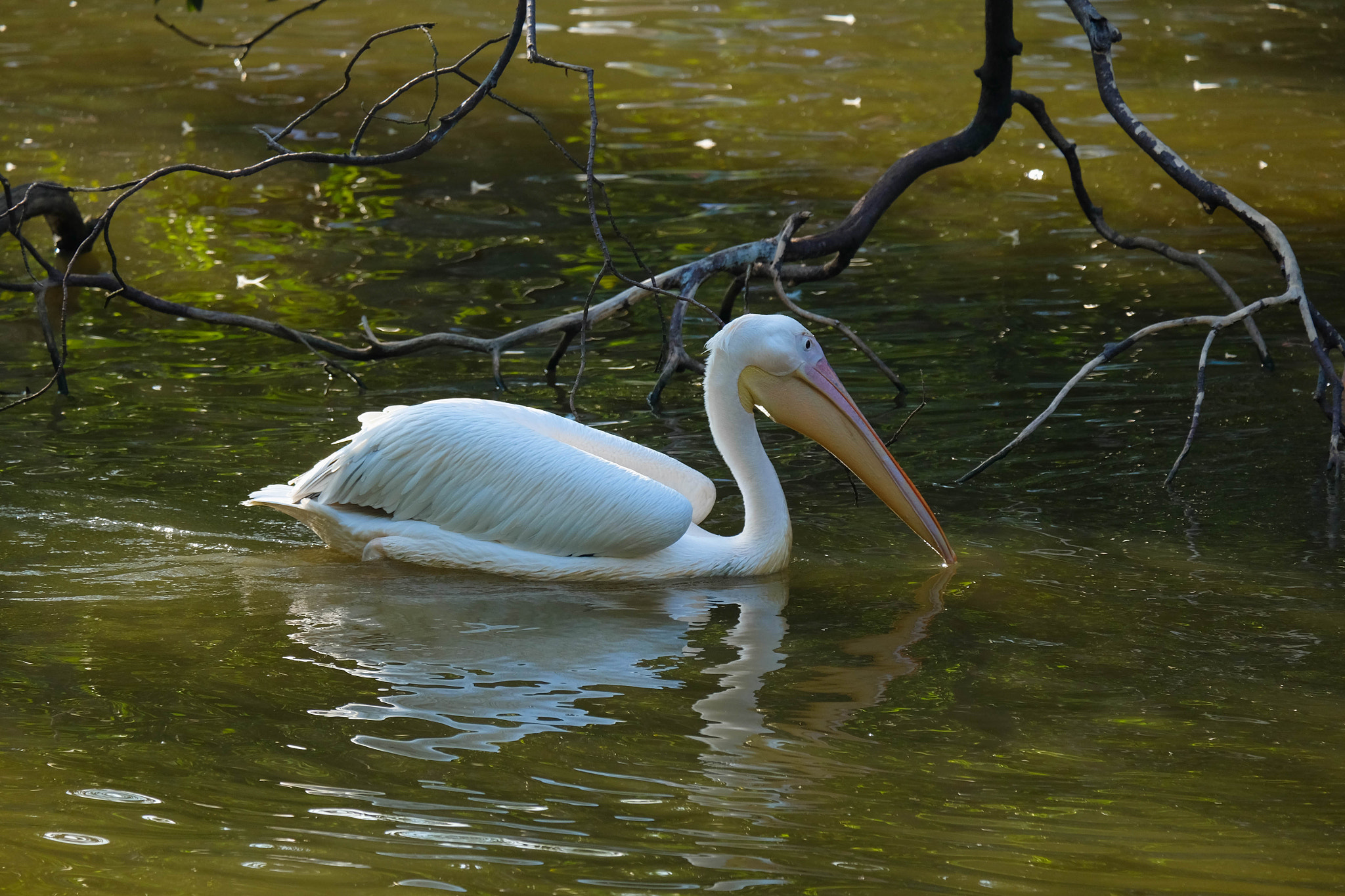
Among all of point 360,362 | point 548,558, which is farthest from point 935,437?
point 360,362

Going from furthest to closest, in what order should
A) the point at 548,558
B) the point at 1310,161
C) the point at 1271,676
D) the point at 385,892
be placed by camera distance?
the point at 1310,161
the point at 548,558
the point at 1271,676
the point at 385,892

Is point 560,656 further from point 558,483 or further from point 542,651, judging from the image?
point 558,483

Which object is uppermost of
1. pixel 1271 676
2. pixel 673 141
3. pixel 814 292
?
pixel 673 141

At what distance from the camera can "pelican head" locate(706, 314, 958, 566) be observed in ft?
15.6

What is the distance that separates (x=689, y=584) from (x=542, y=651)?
790 millimetres

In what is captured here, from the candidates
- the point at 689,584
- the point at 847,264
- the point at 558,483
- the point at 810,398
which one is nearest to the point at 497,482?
the point at 558,483

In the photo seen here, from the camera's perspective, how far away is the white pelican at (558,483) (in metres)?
4.69

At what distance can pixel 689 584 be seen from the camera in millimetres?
4801

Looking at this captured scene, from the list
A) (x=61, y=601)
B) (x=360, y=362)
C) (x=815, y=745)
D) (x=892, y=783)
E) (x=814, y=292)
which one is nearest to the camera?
(x=892, y=783)

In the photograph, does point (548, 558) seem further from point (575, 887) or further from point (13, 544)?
point (575, 887)

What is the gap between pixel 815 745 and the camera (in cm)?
349

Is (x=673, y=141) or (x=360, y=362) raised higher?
(x=673, y=141)

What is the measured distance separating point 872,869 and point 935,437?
3.27m

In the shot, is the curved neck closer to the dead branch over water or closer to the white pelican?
the white pelican
